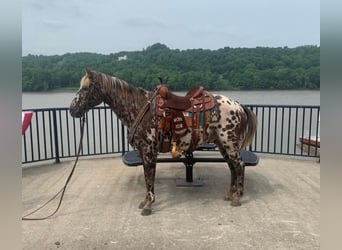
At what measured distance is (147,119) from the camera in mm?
3699

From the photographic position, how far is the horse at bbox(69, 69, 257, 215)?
3693mm

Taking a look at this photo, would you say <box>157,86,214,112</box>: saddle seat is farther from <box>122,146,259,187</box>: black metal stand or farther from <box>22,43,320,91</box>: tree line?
<box>22,43,320,91</box>: tree line

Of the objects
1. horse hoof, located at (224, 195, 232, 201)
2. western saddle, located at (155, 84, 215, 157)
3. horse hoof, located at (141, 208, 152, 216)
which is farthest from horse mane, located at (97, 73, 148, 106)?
horse hoof, located at (224, 195, 232, 201)

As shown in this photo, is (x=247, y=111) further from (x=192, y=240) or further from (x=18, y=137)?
(x=18, y=137)

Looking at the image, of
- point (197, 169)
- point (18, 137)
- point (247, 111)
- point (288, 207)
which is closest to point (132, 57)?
point (197, 169)

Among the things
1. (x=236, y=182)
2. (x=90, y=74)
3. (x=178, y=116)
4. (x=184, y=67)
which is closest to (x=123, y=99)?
(x=90, y=74)

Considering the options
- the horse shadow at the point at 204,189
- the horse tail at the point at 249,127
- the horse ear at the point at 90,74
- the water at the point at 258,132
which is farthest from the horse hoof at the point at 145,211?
the water at the point at 258,132

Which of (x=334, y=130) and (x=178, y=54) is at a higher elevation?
(x=178, y=54)

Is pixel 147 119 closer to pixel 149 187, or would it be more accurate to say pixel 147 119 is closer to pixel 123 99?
pixel 123 99

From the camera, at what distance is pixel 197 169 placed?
18.1 feet

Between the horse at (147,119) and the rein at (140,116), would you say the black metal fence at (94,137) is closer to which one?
the horse at (147,119)

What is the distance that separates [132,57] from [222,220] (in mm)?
6826

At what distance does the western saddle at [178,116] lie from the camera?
368cm

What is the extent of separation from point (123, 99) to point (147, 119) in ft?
1.22
